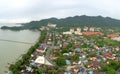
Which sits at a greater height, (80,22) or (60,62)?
(60,62)

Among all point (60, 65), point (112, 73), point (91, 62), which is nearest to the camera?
point (112, 73)

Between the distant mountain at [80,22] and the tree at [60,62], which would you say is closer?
the tree at [60,62]

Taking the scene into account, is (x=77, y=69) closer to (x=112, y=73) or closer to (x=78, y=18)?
(x=112, y=73)

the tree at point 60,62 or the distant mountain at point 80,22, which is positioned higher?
the tree at point 60,62

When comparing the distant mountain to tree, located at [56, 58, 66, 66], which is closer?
tree, located at [56, 58, 66, 66]

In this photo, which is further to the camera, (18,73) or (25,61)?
(25,61)

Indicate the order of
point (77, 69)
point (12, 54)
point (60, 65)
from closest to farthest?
point (77, 69) → point (60, 65) → point (12, 54)

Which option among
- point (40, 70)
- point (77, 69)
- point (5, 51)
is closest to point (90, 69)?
point (77, 69)

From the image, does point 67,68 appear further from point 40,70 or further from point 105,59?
point 105,59

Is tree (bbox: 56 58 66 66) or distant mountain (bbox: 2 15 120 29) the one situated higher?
tree (bbox: 56 58 66 66)

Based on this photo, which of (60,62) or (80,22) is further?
(80,22)
